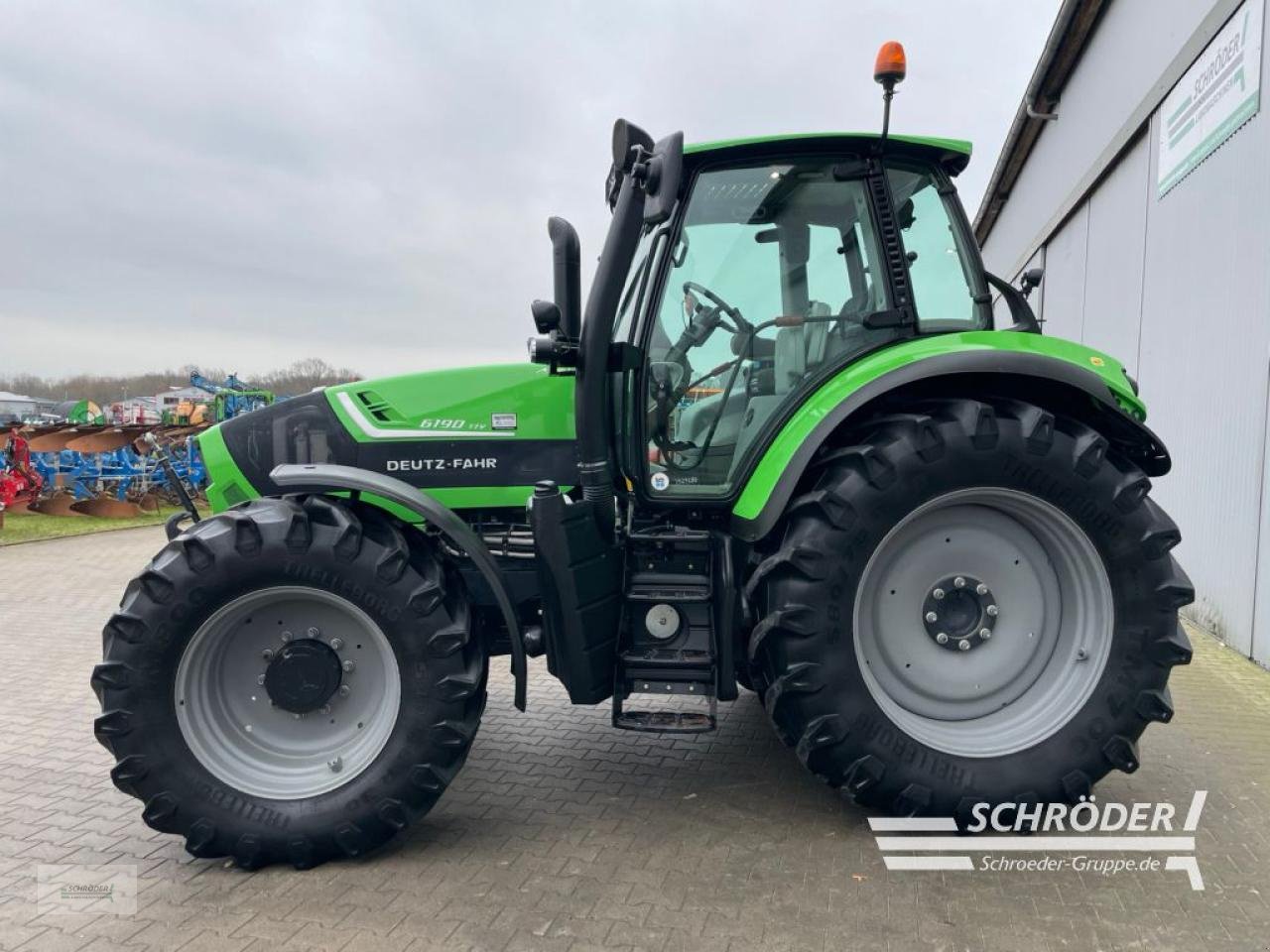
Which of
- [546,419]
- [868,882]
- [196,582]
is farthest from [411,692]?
[868,882]

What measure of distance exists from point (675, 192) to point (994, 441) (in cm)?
133

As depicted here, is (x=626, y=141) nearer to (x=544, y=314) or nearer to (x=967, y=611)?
(x=544, y=314)

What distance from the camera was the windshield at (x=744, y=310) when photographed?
3.28 metres

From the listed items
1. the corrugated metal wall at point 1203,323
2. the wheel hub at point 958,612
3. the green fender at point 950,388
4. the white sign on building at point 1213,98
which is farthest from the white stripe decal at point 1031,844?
the white sign on building at point 1213,98

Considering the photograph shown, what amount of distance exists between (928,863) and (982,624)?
839 mm

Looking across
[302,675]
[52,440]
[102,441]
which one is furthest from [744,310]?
[52,440]

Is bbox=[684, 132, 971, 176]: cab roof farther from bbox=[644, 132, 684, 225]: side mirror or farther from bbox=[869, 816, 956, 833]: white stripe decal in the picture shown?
bbox=[869, 816, 956, 833]: white stripe decal

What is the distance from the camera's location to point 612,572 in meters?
3.22

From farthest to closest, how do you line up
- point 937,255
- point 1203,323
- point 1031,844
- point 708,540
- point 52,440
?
1. point 52,440
2. point 1203,323
3. point 937,255
4. point 708,540
5. point 1031,844

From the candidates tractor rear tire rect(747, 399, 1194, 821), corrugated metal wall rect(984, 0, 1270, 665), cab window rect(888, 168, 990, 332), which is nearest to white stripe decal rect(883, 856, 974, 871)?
tractor rear tire rect(747, 399, 1194, 821)

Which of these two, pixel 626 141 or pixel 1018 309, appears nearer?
pixel 626 141

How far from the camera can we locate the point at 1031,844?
2977 mm

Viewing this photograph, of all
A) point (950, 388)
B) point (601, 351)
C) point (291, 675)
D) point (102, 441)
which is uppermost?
point (601, 351)

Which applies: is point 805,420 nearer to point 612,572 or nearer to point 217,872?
point 612,572
